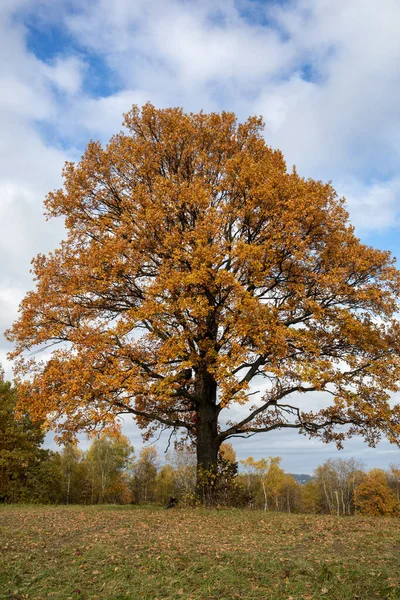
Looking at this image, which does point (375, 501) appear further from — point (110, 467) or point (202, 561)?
point (202, 561)

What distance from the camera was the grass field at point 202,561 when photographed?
22.9 ft

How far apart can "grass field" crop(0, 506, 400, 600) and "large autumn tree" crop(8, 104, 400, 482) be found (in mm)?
3705

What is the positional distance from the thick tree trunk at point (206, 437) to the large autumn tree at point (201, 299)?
0.07m

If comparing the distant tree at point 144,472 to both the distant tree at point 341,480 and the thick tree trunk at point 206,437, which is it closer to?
the distant tree at point 341,480

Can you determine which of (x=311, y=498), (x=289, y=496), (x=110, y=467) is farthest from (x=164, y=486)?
(x=289, y=496)

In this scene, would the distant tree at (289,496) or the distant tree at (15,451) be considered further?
the distant tree at (289,496)

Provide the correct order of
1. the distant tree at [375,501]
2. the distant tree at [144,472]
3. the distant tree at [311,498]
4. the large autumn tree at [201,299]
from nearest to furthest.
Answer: the large autumn tree at [201,299], the distant tree at [375,501], the distant tree at [144,472], the distant tree at [311,498]

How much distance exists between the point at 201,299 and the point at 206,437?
6326mm

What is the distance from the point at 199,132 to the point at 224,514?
52.1ft

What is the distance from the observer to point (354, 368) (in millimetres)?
15312

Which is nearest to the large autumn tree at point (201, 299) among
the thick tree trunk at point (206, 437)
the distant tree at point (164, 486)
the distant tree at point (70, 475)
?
the thick tree trunk at point (206, 437)

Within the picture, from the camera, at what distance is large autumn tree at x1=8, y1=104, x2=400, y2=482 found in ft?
45.8

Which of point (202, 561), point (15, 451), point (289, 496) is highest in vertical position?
point (15, 451)

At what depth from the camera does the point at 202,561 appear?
27.0ft
